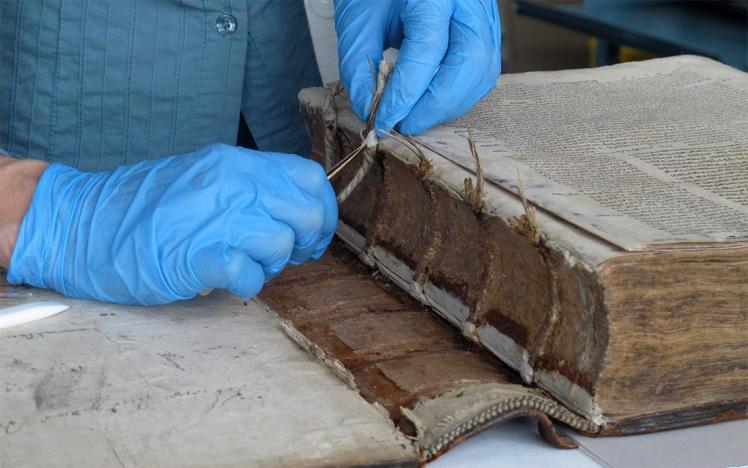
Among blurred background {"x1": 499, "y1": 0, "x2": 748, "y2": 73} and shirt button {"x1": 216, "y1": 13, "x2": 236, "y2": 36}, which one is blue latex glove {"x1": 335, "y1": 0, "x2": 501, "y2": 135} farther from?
blurred background {"x1": 499, "y1": 0, "x2": 748, "y2": 73}

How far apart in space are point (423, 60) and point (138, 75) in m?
0.45

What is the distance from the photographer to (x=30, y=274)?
96 centimetres

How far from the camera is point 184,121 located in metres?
1.33

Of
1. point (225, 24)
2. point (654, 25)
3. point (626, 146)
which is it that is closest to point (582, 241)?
point (626, 146)

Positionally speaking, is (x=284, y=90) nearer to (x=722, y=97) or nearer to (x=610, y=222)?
(x=722, y=97)

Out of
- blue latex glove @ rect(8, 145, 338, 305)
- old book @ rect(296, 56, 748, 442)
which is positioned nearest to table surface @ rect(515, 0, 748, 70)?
old book @ rect(296, 56, 748, 442)

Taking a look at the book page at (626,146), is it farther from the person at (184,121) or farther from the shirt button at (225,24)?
the shirt button at (225,24)

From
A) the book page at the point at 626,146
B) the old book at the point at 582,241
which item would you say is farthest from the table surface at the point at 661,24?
the old book at the point at 582,241

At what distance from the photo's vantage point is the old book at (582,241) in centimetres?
76

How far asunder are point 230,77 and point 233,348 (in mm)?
558

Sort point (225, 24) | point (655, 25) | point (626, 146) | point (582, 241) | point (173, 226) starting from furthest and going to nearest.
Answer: point (655, 25)
point (225, 24)
point (626, 146)
point (173, 226)
point (582, 241)

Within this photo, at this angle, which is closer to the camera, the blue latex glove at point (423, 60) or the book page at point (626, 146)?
the book page at point (626, 146)

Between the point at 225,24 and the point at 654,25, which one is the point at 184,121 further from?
the point at 654,25

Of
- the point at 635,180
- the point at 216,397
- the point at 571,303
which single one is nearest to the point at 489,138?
the point at 635,180
